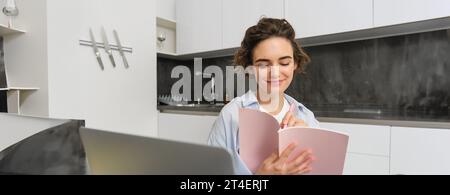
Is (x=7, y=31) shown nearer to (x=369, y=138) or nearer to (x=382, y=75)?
(x=369, y=138)

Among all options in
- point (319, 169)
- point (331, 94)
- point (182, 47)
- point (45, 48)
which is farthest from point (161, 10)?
point (319, 169)

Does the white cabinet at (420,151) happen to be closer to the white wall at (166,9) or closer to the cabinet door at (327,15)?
the cabinet door at (327,15)

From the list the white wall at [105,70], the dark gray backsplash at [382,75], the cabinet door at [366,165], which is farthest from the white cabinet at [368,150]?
the white wall at [105,70]

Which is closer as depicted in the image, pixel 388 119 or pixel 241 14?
pixel 388 119

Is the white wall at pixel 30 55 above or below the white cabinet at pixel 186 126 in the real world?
above

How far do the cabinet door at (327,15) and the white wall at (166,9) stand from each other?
103cm

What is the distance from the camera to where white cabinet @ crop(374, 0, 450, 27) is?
4.24 ft

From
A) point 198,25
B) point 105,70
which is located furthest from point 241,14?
point 105,70

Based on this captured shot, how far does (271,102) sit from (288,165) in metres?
0.56

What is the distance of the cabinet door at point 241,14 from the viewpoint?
1844mm

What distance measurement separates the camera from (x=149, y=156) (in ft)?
0.84

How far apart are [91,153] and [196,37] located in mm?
2055

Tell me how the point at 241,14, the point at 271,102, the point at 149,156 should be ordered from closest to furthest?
the point at 149,156, the point at 271,102, the point at 241,14
